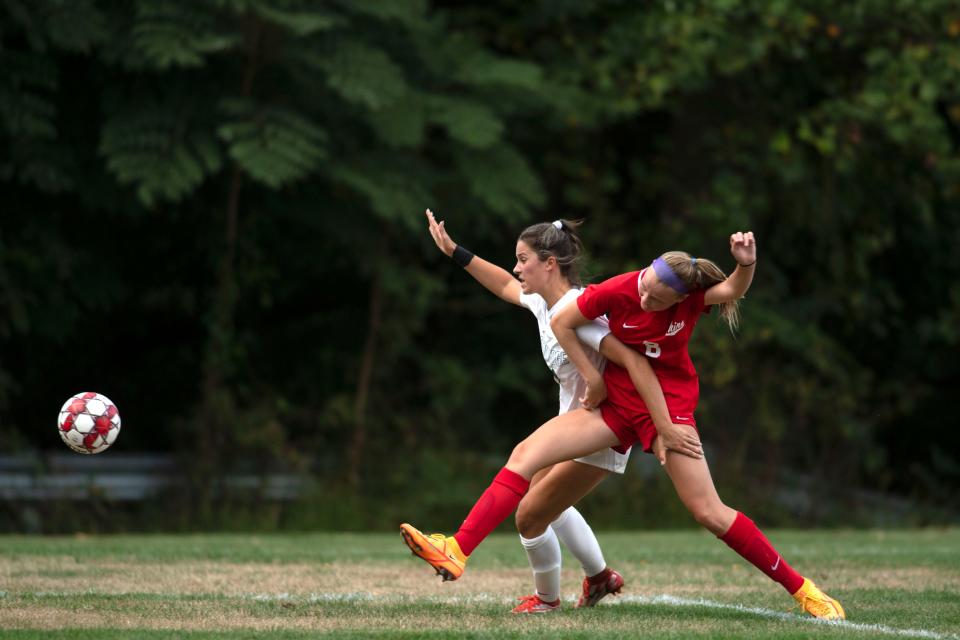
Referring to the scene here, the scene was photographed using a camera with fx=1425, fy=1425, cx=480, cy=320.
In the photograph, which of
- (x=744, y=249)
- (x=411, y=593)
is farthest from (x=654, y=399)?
(x=411, y=593)

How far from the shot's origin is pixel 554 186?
18188 millimetres

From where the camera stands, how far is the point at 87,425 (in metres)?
7.70

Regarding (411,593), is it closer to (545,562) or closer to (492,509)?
(545,562)

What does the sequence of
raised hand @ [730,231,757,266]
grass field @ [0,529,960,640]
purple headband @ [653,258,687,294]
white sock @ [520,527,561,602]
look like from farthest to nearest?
white sock @ [520,527,561,602] → purple headband @ [653,258,687,294] → raised hand @ [730,231,757,266] → grass field @ [0,529,960,640]

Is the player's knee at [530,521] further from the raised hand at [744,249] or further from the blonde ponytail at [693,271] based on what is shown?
the raised hand at [744,249]

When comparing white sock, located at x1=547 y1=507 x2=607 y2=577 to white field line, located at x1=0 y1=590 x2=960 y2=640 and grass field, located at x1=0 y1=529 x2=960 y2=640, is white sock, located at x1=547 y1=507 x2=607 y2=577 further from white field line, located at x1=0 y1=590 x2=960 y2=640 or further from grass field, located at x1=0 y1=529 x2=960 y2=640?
white field line, located at x1=0 y1=590 x2=960 y2=640

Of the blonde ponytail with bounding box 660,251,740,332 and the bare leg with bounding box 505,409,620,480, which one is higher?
the blonde ponytail with bounding box 660,251,740,332

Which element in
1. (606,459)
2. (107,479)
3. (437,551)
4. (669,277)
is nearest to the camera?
(437,551)

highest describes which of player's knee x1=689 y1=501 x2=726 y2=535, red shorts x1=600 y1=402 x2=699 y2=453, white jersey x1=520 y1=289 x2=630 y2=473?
white jersey x1=520 y1=289 x2=630 y2=473

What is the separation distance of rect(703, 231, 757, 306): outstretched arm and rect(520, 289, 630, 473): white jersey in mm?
534

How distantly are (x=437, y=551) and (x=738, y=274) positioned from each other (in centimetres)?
182

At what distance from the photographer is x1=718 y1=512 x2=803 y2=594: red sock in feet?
21.5

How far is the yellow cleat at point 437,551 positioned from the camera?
6207 millimetres

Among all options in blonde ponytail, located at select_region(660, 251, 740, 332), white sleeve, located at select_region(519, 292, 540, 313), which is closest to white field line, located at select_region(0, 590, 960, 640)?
blonde ponytail, located at select_region(660, 251, 740, 332)
